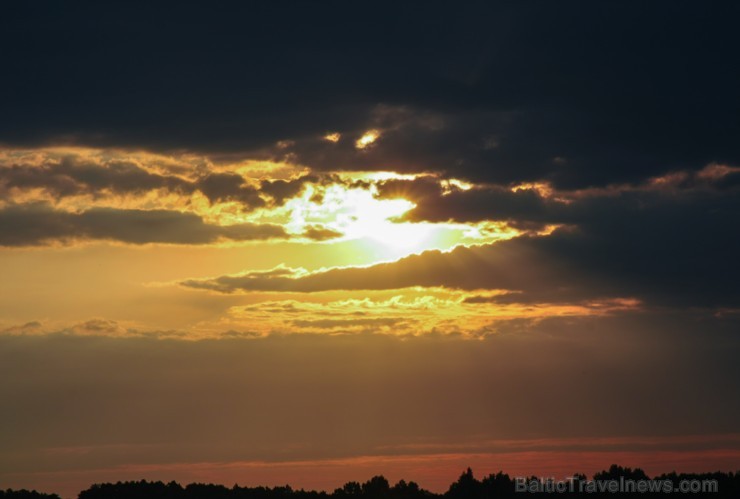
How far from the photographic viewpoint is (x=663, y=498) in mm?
186875

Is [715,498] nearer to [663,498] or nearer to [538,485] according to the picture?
[663,498]

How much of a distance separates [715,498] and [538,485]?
24.9 meters

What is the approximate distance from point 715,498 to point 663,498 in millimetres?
6726

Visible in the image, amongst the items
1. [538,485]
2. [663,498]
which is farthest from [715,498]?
[538,485]

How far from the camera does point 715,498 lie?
609ft

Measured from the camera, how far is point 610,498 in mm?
190625

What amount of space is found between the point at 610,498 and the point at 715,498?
45.8 feet

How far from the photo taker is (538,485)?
19725 cm

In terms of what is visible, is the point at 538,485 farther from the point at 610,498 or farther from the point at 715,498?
the point at 715,498

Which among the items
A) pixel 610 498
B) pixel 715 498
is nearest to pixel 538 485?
pixel 610 498

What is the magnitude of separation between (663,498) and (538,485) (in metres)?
18.5

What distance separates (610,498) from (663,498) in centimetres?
745
